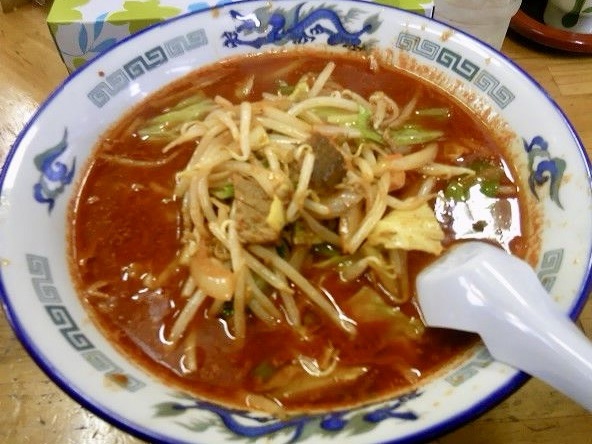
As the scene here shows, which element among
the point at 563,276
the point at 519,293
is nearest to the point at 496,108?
the point at 563,276

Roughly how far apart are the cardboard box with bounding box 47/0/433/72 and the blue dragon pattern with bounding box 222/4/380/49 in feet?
0.92

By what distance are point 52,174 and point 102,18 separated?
70 cm

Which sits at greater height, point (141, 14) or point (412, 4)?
point (412, 4)

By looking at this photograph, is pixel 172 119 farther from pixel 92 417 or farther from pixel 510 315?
pixel 510 315

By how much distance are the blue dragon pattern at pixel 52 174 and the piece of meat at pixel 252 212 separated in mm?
395

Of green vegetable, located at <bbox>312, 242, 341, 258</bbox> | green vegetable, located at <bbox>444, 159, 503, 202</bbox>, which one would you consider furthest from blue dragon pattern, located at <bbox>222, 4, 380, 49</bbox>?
green vegetable, located at <bbox>312, 242, 341, 258</bbox>

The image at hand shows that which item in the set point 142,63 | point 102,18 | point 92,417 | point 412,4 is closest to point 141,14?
point 102,18

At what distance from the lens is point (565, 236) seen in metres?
1.20

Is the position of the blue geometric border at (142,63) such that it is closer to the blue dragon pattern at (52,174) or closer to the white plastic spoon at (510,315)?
the blue dragon pattern at (52,174)

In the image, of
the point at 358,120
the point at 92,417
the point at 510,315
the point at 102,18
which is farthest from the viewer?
the point at 102,18

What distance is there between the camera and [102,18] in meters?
1.84

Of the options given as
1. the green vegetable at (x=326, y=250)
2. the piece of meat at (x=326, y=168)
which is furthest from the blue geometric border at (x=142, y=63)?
the green vegetable at (x=326, y=250)

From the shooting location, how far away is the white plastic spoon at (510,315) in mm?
916

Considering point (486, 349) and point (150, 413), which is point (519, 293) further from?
point (150, 413)
